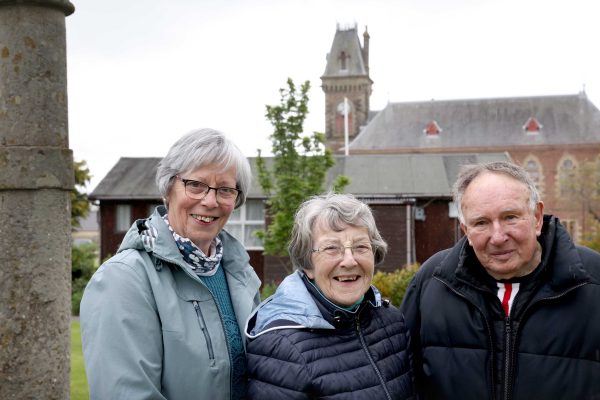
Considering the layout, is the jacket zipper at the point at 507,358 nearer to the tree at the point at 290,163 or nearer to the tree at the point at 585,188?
the tree at the point at 290,163

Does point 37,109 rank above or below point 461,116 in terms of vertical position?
below

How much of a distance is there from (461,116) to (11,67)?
171 ft

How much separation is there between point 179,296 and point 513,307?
1.58 metres

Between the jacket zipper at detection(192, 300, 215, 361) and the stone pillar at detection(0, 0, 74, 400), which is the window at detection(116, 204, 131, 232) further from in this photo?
the jacket zipper at detection(192, 300, 215, 361)

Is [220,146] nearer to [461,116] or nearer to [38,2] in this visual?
[38,2]

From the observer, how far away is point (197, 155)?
2910 mm

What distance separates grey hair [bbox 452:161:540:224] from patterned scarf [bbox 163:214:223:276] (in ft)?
4.10

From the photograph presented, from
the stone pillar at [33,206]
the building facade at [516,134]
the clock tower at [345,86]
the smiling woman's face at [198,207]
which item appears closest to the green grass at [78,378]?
the stone pillar at [33,206]

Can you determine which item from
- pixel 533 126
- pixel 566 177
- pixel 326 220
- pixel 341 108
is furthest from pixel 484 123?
pixel 326 220

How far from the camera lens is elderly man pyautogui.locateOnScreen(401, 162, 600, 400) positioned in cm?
295

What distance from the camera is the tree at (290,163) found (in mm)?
16469

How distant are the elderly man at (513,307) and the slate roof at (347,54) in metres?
65.3

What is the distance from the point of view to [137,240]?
2.82m

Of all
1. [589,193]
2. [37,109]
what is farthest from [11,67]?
[589,193]
